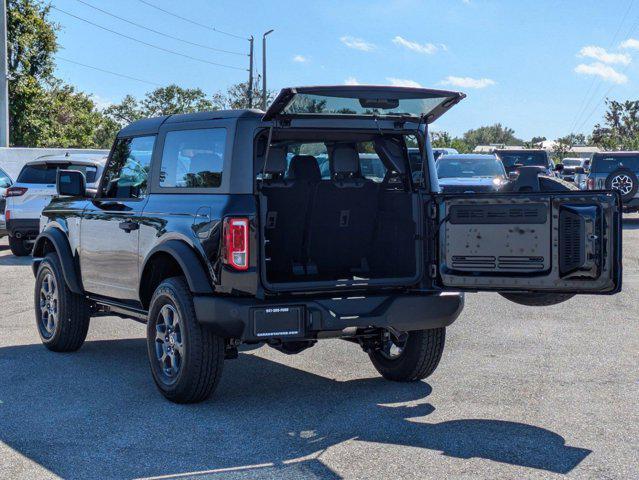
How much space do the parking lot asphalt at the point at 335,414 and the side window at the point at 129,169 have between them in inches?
55.0

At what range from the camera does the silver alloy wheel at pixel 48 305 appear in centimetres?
863

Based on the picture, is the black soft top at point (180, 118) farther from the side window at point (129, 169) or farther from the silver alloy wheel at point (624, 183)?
the silver alloy wheel at point (624, 183)

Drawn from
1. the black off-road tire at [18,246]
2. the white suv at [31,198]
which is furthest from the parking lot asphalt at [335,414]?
the black off-road tire at [18,246]

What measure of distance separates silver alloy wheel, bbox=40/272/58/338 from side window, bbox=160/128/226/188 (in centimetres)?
203

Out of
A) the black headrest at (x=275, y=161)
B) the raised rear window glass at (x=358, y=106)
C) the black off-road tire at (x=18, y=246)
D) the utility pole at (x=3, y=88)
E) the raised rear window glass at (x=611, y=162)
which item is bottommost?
the black off-road tire at (x=18, y=246)

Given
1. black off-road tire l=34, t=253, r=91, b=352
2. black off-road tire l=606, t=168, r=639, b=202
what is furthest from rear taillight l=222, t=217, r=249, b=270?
black off-road tire l=606, t=168, r=639, b=202

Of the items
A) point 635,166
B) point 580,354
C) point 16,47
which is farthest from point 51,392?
point 16,47

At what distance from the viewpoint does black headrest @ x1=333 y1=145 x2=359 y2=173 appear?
7344 mm

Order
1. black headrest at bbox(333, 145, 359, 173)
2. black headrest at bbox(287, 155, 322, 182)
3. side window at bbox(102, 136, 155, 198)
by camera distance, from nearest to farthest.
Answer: black headrest at bbox(287, 155, 322, 182)
black headrest at bbox(333, 145, 359, 173)
side window at bbox(102, 136, 155, 198)

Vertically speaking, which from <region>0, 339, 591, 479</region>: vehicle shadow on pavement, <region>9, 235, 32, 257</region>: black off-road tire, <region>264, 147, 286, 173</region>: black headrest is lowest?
<region>0, 339, 591, 479</region>: vehicle shadow on pavement

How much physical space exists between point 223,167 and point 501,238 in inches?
71.3

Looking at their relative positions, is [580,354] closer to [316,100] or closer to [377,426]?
[377,426]

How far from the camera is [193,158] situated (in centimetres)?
688

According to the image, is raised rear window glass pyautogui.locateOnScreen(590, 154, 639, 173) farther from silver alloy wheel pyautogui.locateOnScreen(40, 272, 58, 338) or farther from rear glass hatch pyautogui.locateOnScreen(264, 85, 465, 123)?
rear glass hatch pyautogui.locateOnScreen(264, 85, 465, 123)
